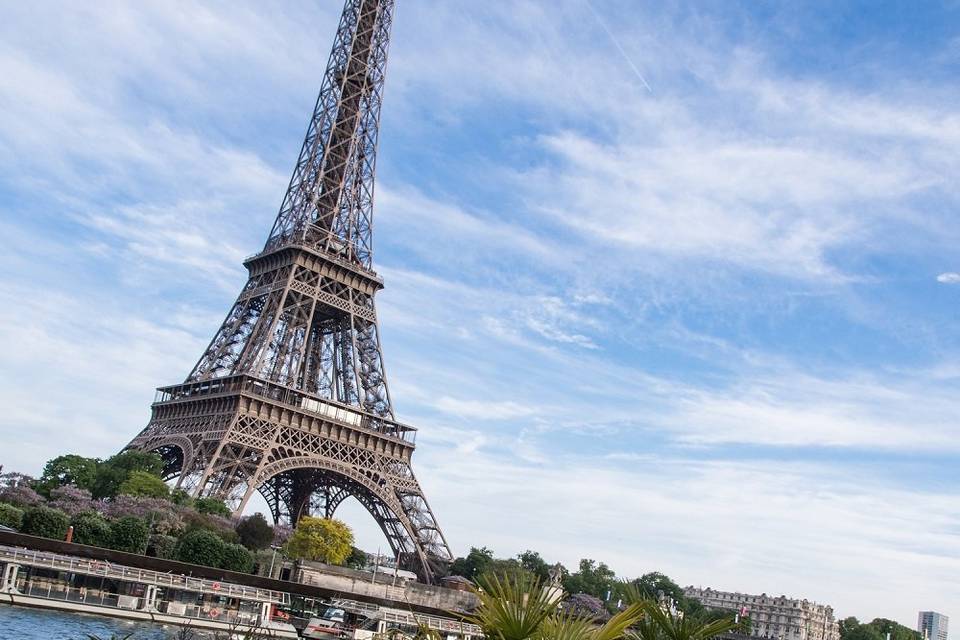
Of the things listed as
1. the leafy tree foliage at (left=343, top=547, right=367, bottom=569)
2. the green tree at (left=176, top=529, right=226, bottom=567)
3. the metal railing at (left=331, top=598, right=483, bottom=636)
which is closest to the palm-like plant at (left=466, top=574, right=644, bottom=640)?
the metal railing at (left=331, top=598, right=483, bottom=636)

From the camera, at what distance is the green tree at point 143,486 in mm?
62969

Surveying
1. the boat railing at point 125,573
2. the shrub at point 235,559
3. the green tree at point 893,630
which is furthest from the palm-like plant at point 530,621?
the green tree at point 893,630

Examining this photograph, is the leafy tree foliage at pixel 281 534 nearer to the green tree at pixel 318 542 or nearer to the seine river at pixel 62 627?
the green tree at pixel 318 542

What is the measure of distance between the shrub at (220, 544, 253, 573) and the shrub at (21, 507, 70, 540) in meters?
9.06

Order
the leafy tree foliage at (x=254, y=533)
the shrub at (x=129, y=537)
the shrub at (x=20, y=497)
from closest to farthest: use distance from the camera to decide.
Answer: the shrub at (x=129, y=537) < the shrub at (x=20, y=497) < the leafy tree foliage at (x=254, y=533)

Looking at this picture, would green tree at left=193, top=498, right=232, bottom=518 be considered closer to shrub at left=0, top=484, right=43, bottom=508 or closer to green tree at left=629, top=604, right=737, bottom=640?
shrub at left=0, top=484, right=43, bottom=508

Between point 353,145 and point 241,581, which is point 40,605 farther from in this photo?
point 353,145

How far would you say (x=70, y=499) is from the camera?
6381 cm

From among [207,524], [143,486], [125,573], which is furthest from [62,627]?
[143,486]

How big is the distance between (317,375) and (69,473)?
67.6ft

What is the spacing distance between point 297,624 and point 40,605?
1378cm

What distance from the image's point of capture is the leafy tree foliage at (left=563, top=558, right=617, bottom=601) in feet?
389

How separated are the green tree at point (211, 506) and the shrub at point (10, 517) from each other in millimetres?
10219

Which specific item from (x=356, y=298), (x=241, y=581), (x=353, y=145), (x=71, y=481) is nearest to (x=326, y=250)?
(x=356, y=298)
